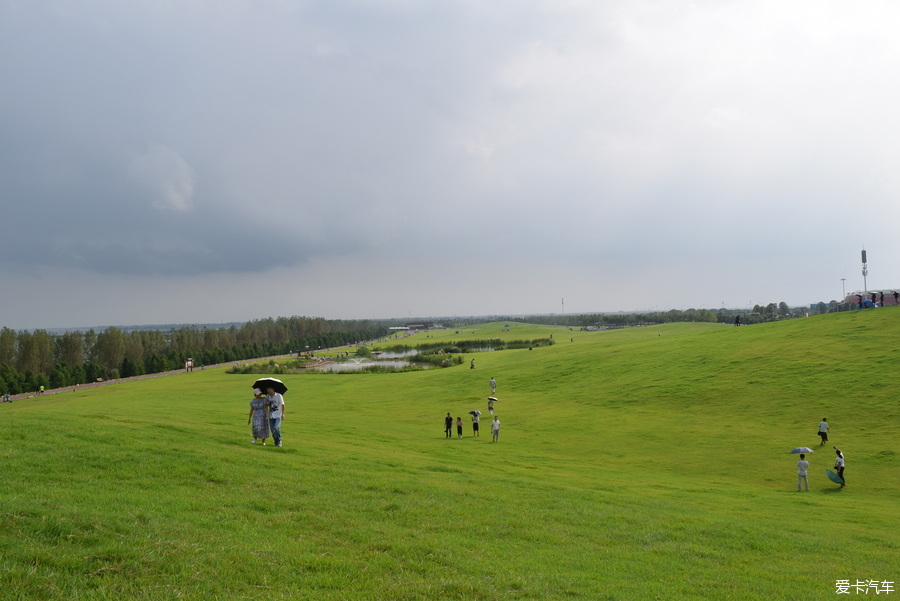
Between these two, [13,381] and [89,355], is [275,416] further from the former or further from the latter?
[89,355]

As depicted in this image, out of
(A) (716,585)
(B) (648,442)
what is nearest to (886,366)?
(B) (648,442)

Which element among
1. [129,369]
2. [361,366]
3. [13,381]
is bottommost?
[361,366]

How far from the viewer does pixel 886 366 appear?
4066 cm

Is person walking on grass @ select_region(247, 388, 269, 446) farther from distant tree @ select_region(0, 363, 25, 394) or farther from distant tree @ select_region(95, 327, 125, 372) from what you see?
distant tree @ select_region(95, 327, 125, 372)

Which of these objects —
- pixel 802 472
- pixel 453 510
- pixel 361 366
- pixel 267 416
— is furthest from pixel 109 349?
pixel 802 472

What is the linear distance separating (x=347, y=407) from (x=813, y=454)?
120 feet

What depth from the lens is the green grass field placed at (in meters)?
8.20

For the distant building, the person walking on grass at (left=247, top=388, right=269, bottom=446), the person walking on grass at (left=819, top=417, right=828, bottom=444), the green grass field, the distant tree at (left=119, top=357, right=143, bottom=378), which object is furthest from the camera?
the distant tree at (left=119, top=357, right=143, bottom=378)

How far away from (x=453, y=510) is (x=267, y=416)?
11.1 m

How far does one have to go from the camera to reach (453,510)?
13.3 m

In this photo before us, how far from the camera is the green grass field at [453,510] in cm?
820

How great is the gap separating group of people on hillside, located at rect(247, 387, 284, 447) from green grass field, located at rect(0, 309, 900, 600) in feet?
3.15

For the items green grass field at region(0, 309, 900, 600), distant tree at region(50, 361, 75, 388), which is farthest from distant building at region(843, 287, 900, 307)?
distant tree at region(50, 361, 75, 388)

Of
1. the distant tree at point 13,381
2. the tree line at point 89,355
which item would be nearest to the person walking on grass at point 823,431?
the tree line at point 89,355
